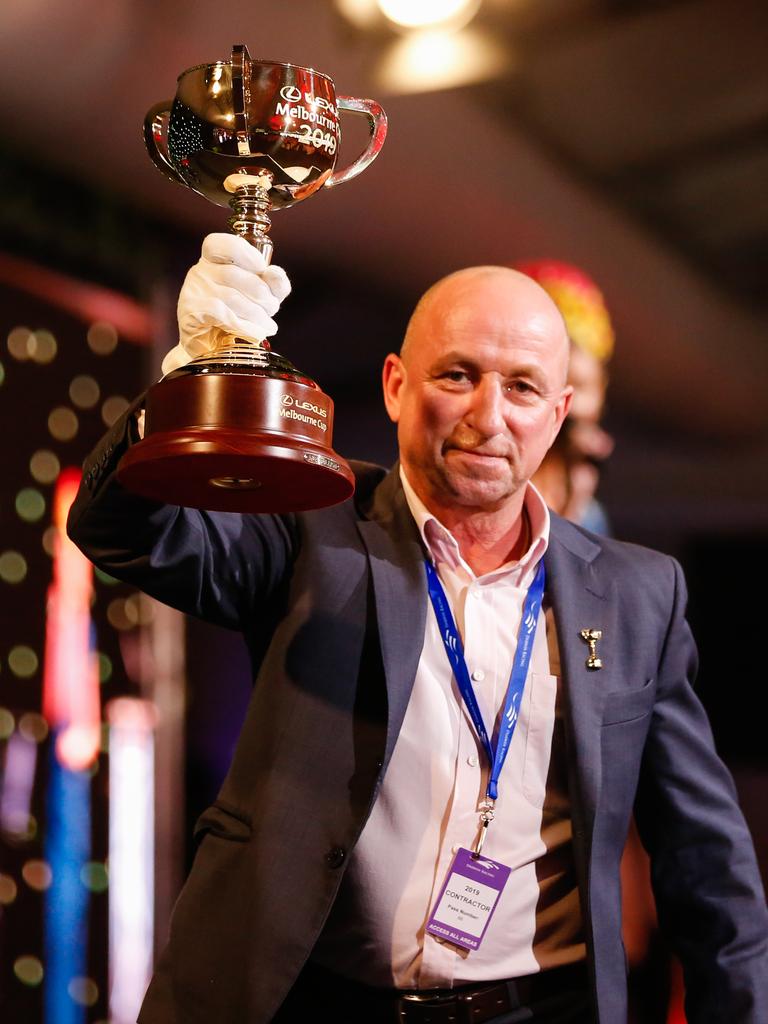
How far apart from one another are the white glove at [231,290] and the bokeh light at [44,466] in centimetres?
226

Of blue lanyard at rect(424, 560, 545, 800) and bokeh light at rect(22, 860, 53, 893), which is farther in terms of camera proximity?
bokeh light at rect(22, 860, 53, 893)

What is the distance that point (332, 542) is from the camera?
163 centimetres

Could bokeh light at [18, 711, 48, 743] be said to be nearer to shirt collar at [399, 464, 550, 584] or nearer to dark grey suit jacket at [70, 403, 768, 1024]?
dark grey suit jacket at [70, 403, 768, 1024]

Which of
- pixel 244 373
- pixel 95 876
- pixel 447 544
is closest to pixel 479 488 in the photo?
pixel 447 544

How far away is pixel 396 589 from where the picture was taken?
1.59 m

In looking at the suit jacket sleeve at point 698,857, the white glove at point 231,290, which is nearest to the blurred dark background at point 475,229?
the suit jacket sleeve at point 698,857

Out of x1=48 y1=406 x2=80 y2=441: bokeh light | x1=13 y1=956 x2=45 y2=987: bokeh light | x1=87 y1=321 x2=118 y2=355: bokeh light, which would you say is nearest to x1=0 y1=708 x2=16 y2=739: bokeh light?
x1=13 y1=956 x2=45 y2=987: bokeh light

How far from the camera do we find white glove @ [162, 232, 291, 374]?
1.32 m

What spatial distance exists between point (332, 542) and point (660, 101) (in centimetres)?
234

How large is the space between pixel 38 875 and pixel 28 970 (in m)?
0.28

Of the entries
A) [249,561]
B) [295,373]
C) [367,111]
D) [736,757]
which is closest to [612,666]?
[249,561]

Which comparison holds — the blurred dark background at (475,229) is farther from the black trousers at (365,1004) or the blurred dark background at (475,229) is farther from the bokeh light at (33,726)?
the black trousers at (365,1004)

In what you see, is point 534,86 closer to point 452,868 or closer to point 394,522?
point 394,522

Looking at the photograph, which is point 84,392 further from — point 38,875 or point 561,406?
point 561,406
